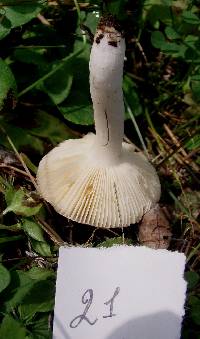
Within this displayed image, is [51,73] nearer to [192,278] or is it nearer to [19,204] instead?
[19,204]

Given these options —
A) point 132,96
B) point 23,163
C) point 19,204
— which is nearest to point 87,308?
point 19,204

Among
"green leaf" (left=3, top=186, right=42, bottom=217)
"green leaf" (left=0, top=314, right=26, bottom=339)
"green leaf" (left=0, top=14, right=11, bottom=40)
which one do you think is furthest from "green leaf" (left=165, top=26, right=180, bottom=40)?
"green leaf" (left=0, top=314, right=26, bottom=339)

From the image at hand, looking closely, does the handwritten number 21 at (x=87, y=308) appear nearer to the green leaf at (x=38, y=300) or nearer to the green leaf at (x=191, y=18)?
the green leaf at (x=38, y=300)

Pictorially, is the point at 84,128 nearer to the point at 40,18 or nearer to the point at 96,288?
the point at 40,18

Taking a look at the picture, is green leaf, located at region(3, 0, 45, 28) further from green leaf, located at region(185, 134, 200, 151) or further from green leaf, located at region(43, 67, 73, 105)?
green leaf, located at region(185, 134, 200, 151)


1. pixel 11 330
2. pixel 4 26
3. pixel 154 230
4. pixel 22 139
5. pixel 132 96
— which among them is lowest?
pixel 11 330

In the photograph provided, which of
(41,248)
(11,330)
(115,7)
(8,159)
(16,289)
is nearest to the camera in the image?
(11,330)

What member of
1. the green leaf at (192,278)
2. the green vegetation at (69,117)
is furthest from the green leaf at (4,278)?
the green leaf at (192,278)
